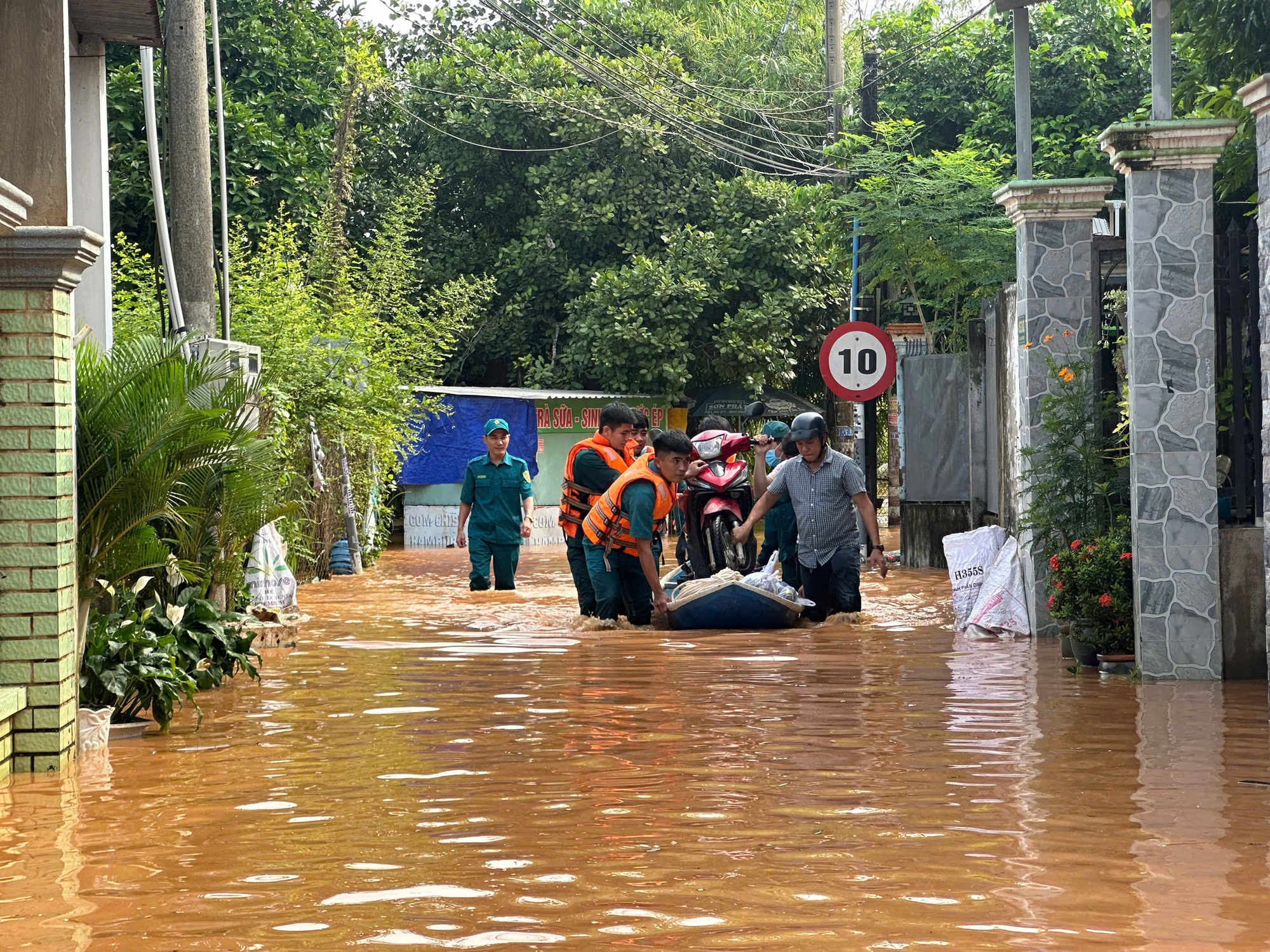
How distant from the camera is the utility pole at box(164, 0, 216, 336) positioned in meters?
10.7

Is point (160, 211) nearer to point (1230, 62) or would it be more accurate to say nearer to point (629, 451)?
point (629, 451)

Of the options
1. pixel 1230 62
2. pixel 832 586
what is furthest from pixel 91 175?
pixel 1230 62

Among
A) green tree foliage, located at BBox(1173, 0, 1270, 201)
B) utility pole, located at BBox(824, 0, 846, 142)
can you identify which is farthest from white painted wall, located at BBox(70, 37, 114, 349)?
utility pole, located at BBox(824, 0, 846, 142)

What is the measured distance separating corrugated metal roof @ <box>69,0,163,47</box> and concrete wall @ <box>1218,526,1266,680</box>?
744cm

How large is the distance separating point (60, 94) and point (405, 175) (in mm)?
22132

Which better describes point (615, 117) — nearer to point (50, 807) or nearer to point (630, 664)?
point (630, 664)

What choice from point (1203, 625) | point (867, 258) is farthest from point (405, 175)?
point (1203, 625)

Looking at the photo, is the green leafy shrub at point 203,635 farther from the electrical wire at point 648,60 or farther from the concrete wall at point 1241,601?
the electrical wire at point 648,60

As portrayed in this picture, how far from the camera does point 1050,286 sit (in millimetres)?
11227

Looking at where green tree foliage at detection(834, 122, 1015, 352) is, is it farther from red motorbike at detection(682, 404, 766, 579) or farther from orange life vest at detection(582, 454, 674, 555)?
orange life vest at detection(582, 454, 674, 555)

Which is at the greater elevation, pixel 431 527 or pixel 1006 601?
pixel 431 527

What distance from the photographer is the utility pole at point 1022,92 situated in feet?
37.1

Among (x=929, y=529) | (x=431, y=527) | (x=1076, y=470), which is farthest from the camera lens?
(x=431, y=527)

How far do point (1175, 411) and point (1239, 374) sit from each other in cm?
47
